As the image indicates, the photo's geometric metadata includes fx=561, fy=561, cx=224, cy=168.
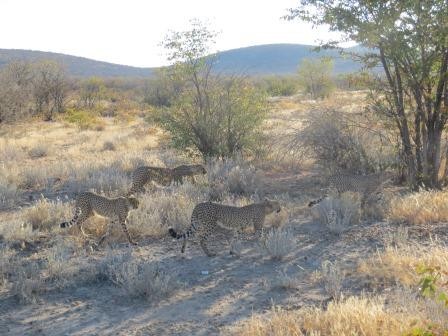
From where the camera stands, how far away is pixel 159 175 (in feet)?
37.7

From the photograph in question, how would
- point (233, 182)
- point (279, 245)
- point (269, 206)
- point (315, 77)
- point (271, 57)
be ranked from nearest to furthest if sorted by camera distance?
point (279, 245) → point (269, 206) → point (233, 182) → point (315, 77) → point (271, 57)

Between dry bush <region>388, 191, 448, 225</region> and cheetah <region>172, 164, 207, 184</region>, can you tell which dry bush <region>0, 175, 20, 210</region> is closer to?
cheetah <region>172, 164, 207, 184</region>

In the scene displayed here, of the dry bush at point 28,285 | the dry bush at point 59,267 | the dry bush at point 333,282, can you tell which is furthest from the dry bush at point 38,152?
the dry bush at point 333,282

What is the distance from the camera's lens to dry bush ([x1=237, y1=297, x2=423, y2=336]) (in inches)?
176

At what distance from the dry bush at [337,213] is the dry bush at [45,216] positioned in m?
3.97

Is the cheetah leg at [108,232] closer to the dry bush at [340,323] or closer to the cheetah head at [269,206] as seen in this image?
the cheetah head at [269,206]

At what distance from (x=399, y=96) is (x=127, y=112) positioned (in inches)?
1071

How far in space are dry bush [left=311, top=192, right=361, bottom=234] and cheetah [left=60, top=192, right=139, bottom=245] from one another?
2841 millimetres

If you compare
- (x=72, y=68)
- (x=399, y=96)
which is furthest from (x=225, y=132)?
(x=72, y=68)

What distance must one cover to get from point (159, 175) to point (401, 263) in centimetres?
622

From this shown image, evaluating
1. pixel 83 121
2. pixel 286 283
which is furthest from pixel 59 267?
pixel 83 121

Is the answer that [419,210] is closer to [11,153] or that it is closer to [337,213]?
[337,213]

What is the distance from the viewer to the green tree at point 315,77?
127 feet

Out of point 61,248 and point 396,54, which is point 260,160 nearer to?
point 396,54
